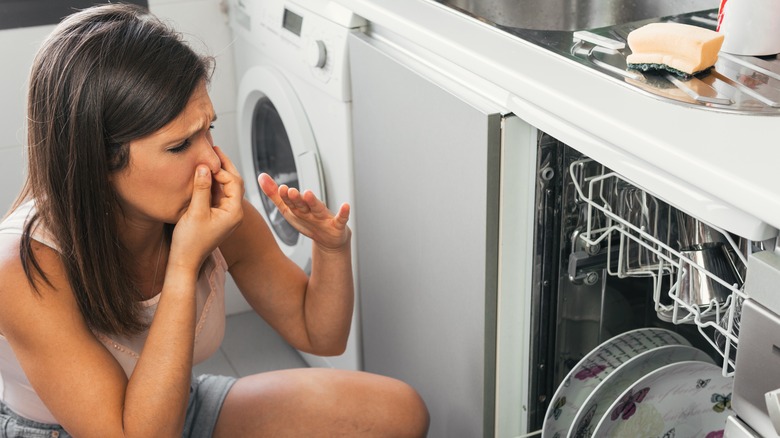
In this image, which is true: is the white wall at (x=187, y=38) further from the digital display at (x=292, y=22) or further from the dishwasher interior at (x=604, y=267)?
the dishwasher interior at (x=604, y=267)

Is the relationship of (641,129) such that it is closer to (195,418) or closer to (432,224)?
(432,224)

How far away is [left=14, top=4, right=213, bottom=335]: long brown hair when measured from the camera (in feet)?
3.66

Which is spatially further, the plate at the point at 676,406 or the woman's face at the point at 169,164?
the plate at the point at 676,406

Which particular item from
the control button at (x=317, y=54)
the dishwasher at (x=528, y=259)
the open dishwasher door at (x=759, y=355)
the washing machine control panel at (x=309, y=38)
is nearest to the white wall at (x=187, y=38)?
the washing machine control panel at (x=309, y=38)

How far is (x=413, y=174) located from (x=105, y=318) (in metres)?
0.53

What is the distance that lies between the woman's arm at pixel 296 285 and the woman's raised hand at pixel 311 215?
2 cm

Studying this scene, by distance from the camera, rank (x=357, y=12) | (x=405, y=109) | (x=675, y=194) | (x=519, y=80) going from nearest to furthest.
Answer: (x=675, y=194) < (x=519, y=80) < (x=405, y=109) < (x=357, y=12)

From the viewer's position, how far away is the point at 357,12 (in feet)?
5.18

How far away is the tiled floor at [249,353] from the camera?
2.22 meters

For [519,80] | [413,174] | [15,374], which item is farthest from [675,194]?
[15,374]

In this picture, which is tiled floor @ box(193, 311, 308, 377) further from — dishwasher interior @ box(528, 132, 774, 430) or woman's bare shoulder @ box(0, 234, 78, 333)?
woman's bare shoulder @ box(0, 234, 78, 333)

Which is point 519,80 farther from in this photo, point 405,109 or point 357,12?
point 357,12

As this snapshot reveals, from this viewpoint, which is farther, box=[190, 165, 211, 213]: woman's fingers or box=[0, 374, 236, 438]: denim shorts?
box=[0, 374, 236, 438]: denim shorts

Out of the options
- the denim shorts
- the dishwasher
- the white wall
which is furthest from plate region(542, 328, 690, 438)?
the white wall
